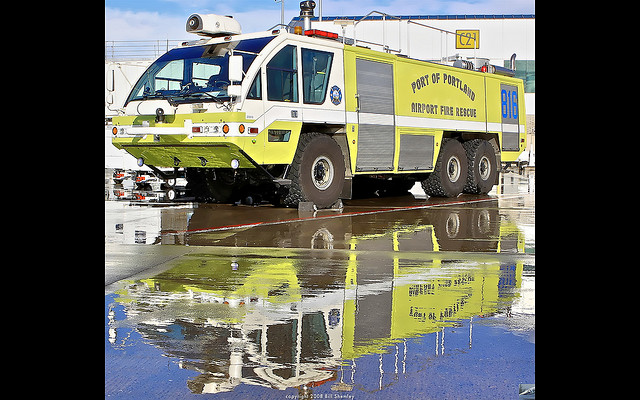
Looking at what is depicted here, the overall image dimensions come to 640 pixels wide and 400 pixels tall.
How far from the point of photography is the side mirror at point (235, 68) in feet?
36.7

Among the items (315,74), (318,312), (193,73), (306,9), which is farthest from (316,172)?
(318,312)

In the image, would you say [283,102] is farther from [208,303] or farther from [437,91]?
[208,303]

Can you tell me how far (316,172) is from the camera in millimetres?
13398

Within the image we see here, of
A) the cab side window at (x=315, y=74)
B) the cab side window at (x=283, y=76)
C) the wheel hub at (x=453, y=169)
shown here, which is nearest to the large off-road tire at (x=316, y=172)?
the cab side window at (x=315, y=74)

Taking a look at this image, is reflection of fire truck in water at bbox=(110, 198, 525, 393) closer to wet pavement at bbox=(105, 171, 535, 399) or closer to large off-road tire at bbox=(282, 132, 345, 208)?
wet pavement at bbox=(105, 171, 535, 399)

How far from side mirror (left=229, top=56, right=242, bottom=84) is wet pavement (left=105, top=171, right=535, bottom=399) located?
209 cm

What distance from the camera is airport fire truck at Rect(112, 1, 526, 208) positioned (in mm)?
12125

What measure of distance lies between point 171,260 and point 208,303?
2.20m

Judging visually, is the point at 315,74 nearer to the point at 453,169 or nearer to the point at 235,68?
the point at 235,68

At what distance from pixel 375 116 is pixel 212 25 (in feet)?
11.2

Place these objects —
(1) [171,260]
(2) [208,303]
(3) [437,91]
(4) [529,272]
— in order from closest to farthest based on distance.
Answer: (2) [208,303] → (4) [529,272] → (1) [171,260] → (3) [437,91]
